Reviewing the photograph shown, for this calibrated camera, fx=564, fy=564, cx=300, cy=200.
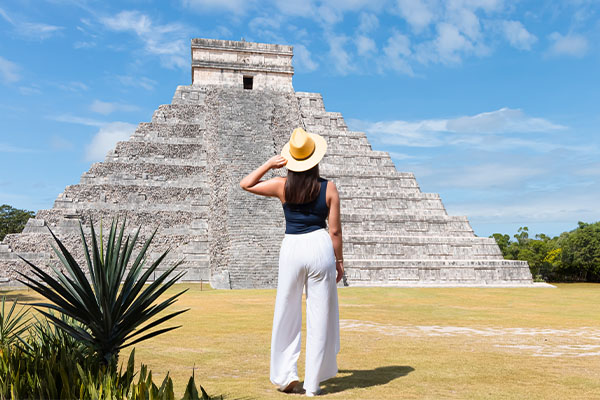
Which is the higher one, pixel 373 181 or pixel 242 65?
pixel 242 65

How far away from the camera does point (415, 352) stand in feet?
22.2

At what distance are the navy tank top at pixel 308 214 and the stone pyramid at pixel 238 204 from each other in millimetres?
12783

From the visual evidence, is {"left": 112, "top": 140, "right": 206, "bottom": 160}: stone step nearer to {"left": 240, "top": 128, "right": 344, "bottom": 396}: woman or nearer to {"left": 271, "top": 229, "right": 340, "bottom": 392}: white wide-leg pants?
{"left": 240, "top": 128, "right": 344, "bottom": 396}: woman

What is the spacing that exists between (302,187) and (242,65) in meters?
25.1

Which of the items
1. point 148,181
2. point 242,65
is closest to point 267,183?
point 148,181

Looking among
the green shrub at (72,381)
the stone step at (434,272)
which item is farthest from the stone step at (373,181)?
the green shrub at (72,381)

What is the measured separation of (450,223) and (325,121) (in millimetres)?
8125

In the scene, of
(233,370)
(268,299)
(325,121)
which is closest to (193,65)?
(325,121)

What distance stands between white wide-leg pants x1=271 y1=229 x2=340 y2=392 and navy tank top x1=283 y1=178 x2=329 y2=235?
0.24ft

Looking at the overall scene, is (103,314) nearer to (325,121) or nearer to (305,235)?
(305,235)

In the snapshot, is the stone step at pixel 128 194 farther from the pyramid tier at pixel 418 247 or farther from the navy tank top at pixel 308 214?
the navy tank top at pixel 308 214

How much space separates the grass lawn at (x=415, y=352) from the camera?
4918mm

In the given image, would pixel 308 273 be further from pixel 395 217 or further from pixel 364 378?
pixel 395 217

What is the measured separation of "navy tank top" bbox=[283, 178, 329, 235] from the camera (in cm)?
504
